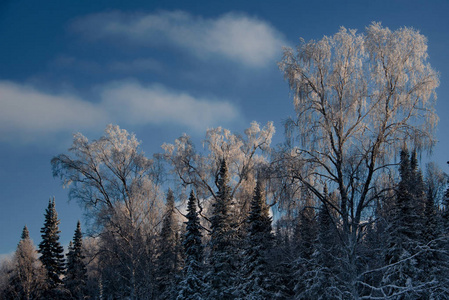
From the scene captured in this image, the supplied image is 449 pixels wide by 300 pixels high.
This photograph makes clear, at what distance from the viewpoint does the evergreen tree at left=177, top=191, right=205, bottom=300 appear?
1184 inches

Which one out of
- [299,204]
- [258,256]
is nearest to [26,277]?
[258,256]

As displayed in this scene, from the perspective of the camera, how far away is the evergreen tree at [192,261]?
30.1 meters

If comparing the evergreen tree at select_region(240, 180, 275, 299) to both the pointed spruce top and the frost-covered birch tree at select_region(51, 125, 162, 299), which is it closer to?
the frost-covered birch tree at select_region(51, 125, 162, 299)

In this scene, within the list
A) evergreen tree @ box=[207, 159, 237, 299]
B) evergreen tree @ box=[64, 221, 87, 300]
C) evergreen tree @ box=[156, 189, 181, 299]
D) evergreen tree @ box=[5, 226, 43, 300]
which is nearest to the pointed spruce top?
evergreen tree @ box=[64, 221, 87, 300]

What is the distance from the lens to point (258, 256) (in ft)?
83.8

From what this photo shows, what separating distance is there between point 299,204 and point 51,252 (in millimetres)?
38430

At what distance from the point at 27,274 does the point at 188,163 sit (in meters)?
21.1

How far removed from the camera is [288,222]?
13828mm

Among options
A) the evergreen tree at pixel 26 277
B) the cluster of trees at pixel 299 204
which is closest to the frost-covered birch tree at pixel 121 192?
the cluster of trees at pixel 299 204

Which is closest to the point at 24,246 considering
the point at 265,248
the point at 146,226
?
the point at 146,226

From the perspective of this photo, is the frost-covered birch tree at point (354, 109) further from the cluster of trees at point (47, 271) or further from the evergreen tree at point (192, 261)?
the cluster of trees at point (47, 271)

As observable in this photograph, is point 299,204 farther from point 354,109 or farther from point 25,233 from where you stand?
point 25,233

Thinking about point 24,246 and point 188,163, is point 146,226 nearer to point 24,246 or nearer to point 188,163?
point 188,163

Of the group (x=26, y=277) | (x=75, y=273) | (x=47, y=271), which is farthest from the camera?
(x=75, y=273)
